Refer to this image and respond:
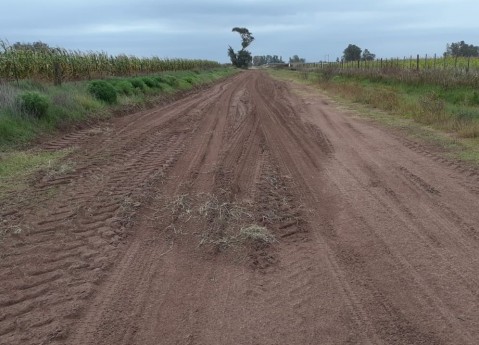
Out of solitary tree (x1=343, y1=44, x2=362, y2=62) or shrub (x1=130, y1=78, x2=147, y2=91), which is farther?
solitary tree (x1=343, y1=44, x2=362, y2=62)

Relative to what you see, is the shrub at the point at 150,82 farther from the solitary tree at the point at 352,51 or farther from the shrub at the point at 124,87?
the solitary tree at the point at 352,51

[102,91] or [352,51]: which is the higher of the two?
[352,51]

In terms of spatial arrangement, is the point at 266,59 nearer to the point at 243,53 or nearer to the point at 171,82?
the point at 243,53

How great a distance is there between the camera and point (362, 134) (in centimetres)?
1236

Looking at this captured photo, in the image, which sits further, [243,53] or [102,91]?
[243,53]

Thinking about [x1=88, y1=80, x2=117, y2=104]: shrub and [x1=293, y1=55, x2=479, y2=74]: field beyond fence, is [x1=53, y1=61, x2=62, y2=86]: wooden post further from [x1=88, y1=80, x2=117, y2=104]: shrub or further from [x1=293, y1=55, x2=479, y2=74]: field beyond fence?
[x1=293, y1=55, x2=479, y2=74]: field beyond fence

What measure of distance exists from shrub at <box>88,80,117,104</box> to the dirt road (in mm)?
8284

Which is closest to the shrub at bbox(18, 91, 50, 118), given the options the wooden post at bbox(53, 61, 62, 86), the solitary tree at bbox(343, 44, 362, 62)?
the wooden post at bbox(53, 61, 62, 86)

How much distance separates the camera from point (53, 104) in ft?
44.6

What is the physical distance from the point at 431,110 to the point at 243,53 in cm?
10295

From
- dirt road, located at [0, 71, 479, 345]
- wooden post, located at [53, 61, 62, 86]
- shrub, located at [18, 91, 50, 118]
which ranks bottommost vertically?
dirt road, located at [0, 71, 479, 345]

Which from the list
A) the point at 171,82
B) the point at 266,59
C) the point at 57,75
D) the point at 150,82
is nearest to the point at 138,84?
the point at 150,82

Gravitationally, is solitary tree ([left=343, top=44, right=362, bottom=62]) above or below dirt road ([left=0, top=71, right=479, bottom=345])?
above

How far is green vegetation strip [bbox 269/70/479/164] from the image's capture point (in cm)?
1112
